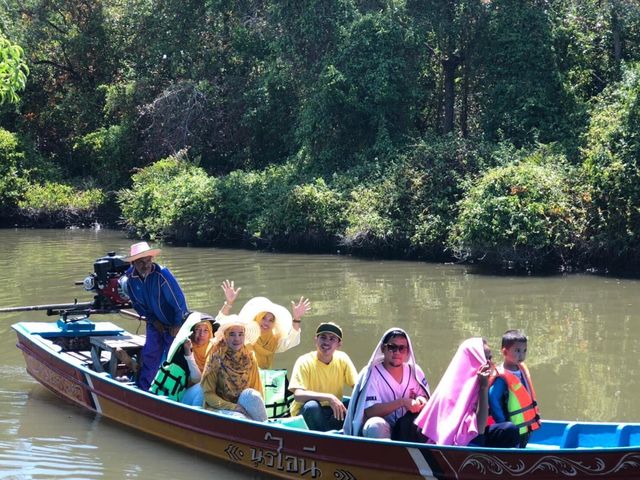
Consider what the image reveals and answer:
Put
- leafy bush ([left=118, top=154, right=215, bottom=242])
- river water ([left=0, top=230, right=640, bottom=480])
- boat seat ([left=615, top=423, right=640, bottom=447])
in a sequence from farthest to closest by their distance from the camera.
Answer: leafy bush ([left=118, top=154, right=215, bottom=242]) < river water ([left=0, top=230, right=640, bottom=480]) < boat seat ([left=615, top=423, right=640, bottom=447])

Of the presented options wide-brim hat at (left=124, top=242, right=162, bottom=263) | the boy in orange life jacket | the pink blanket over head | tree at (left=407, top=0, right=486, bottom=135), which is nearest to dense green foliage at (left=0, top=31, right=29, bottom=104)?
wide-brim hat at (left=124, top=242, right=162, bottom=263)

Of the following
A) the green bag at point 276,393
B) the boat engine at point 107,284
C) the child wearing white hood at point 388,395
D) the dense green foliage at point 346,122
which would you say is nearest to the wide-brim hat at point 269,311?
the green bag at point 276,393

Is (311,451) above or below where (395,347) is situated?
below

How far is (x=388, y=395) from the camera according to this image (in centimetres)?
701

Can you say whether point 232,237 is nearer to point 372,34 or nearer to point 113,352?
point 372,34

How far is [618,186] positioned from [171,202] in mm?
11138

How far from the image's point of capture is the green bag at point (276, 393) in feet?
27.7

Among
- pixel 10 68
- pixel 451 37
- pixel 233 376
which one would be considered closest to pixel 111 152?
pixel 451 37

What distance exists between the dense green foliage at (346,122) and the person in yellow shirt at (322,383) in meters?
11.3

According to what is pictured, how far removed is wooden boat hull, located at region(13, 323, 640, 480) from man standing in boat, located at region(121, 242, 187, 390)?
0.48 metres

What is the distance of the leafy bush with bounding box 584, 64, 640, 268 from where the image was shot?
1819 centimetres

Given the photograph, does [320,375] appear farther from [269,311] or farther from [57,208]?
[57,208]

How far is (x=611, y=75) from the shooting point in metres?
23.5

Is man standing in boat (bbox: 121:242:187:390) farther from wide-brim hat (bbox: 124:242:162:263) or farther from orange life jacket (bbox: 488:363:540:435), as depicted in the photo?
orange life jacket (bbox: 488:363:540:435)
